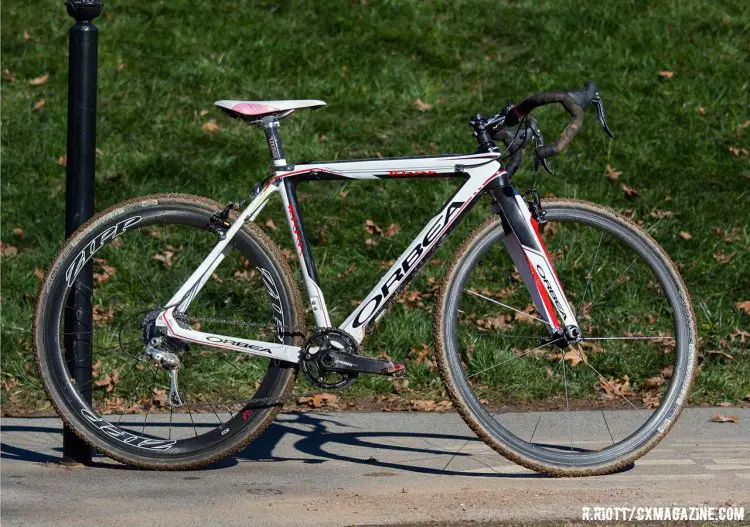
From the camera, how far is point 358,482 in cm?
459

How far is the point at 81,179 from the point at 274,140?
→ 0.83 m

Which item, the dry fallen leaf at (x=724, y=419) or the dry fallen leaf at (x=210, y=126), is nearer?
the dry fallen leaf at (x=724, y=419)

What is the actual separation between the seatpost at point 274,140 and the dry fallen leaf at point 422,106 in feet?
16.4

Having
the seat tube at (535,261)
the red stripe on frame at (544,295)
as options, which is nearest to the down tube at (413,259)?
the seat tube at (535,261)

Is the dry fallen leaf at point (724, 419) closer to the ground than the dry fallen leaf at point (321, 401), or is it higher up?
higher up

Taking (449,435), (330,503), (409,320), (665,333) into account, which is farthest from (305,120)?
(330,503)

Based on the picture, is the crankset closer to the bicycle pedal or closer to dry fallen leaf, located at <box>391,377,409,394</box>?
the bicycle pedal

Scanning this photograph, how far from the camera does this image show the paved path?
4.18 m

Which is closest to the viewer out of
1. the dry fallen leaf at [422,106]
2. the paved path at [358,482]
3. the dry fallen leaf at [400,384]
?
the paved path at [358,482]

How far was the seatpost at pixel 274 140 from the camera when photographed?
471 cm

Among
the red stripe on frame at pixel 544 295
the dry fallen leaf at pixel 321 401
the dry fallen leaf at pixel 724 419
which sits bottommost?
the dry fallen leaf at pixel 321 401

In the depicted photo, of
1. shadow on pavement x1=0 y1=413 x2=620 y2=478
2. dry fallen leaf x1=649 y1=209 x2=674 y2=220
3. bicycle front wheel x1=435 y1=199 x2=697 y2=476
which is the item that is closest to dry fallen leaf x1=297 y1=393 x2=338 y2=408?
shadow on pavement x1=0 y1=413 x2=620 y2=478

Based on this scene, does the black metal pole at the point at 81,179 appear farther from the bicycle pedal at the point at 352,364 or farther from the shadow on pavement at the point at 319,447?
the bicycle pedal at the point at 352,364

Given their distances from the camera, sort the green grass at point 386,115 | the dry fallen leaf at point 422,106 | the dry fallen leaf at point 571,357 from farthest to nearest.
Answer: the dry fallen leaf at point 422,106 < the green grass at point 386,115 < the dry fallen leaf at point 571,357
